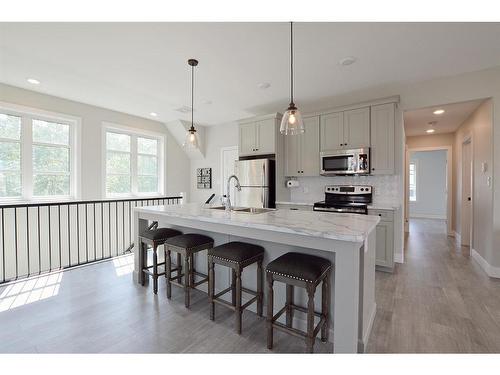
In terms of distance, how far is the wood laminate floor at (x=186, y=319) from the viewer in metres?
1.77

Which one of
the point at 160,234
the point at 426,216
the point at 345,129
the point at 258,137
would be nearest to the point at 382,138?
the point at 345,129

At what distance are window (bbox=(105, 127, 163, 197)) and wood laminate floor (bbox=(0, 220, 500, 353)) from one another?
2.39m

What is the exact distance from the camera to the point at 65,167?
438 centimetres

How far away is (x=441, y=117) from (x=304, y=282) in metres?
4.47

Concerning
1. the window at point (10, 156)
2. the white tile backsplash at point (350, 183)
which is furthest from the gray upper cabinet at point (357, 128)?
the window at point (10, 156)

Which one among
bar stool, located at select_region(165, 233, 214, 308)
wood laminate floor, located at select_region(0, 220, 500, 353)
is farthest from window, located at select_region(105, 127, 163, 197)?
bar stool, located at select_region(165, 233, 214, 308)

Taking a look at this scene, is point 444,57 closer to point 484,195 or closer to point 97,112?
point 484,195

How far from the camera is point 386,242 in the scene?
10.7ft

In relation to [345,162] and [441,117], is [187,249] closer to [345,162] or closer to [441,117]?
[345,162]

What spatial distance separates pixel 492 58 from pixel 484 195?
1801mm

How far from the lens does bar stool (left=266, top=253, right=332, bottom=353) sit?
156cm
